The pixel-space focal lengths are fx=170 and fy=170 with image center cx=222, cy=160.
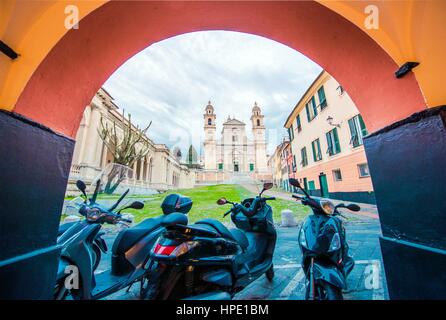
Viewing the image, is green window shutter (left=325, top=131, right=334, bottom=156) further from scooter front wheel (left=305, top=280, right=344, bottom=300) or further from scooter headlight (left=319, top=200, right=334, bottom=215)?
scooter front wheel (left=305, top=280, right=344, bottom=300)

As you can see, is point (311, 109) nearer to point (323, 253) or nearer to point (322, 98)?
point (322, 98)

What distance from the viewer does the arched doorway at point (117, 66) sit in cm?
132

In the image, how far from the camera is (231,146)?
145 feet

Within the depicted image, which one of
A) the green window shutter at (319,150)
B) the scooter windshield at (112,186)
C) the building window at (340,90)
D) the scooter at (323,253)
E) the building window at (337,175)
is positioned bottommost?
the scooter at (323,253)

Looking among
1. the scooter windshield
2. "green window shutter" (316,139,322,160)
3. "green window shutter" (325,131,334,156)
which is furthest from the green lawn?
"green window shutter" (316,139,322,160)

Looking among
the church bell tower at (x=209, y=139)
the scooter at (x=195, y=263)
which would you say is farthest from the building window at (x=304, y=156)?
the church bell tower at (x=209, y=139)

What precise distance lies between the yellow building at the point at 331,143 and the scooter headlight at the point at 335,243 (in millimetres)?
7610

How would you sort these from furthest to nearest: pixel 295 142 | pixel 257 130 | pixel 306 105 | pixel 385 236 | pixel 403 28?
pixel 257 130, pixel 295 142, pixel 306 105, pixel 385 236, pixel 403 28

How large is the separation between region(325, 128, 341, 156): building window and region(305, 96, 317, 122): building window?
2.18 metres

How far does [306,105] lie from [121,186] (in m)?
14.3

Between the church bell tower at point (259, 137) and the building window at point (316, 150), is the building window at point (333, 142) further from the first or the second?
the church bell tower at point (259, 137)

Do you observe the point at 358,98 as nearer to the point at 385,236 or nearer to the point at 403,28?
the point at 403,28

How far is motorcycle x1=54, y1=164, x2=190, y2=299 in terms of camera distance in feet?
5.34
